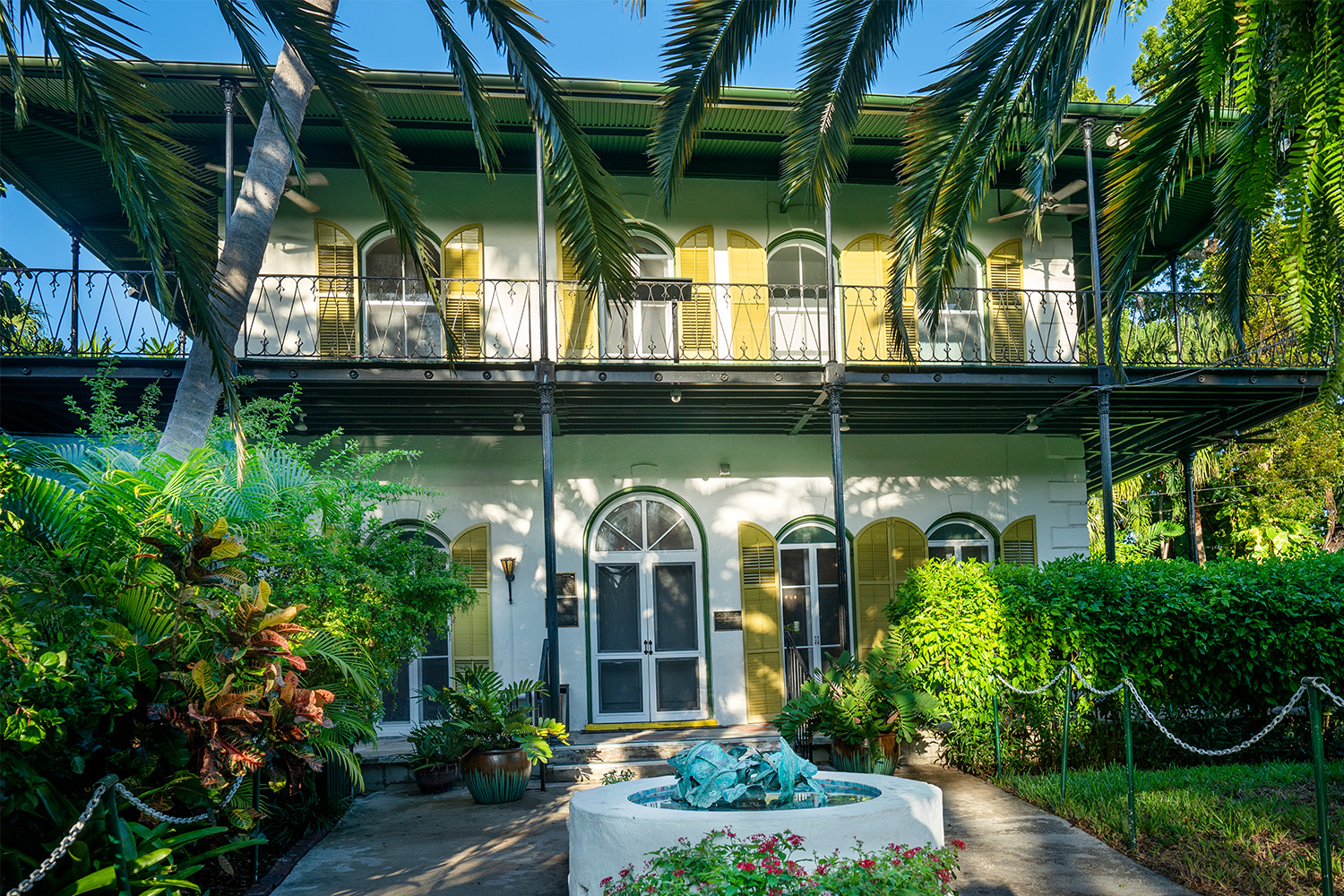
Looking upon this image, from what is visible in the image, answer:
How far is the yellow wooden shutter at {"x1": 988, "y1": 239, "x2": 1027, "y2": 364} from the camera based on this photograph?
38.0ft

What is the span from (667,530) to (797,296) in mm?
3238

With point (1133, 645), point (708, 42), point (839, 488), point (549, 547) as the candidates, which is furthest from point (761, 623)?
point (708, 42)

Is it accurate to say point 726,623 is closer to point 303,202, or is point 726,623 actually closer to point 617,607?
point 617,607

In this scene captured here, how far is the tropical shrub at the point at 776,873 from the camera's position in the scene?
342cm

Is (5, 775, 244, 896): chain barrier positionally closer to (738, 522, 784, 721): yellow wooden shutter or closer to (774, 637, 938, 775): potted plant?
(774, 637, 938, 775): potted plant

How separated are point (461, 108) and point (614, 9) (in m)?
6.40

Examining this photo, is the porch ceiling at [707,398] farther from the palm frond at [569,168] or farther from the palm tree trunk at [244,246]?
the palm frond at [569,168]

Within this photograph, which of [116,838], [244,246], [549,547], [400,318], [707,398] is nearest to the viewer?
[116,838]

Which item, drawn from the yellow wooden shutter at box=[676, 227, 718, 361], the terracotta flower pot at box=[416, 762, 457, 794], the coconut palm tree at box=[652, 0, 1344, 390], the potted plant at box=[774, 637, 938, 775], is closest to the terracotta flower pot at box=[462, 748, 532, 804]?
the terracotta flower pot at box=[416, 762, 457, 794]

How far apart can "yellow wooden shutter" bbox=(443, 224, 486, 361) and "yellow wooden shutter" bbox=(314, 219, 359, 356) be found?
1034 mm

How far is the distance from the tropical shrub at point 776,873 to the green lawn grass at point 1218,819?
195 cm

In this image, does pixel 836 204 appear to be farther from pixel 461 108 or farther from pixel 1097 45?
pixel 1097 45

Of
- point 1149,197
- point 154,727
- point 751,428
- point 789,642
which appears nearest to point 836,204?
point 751,428

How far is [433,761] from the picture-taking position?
834 cm
